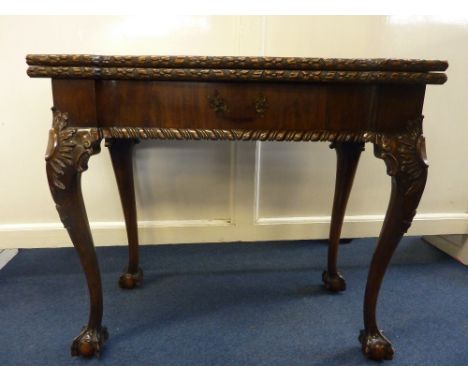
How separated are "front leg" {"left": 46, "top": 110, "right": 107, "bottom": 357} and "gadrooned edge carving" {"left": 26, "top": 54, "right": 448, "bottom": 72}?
97 mm

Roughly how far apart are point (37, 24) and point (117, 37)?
24cm

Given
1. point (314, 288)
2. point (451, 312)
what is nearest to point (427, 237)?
point (451, 312)

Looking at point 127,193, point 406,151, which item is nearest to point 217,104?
point 406,151

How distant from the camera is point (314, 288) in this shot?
1.04m

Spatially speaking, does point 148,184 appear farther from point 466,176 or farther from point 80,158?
point 466,176

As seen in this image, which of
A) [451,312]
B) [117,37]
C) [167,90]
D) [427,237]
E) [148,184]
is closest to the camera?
[167,90]

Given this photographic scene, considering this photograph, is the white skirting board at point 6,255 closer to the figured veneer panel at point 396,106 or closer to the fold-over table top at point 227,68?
the fold-over table top at point 227,68

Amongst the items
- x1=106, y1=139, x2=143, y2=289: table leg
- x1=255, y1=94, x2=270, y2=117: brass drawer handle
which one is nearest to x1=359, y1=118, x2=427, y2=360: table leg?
x1=255, y1=94, x2=270, y2=117: brass drawer handle

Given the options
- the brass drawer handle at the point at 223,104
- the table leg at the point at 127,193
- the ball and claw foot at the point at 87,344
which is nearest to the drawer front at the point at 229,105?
the brass drawer handle at the point at 223,104

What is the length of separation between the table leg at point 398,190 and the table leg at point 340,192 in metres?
0.26

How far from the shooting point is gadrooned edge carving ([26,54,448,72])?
0.57m

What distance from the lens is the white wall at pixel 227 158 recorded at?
106 centimetres

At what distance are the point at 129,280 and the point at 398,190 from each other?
79 centimetres

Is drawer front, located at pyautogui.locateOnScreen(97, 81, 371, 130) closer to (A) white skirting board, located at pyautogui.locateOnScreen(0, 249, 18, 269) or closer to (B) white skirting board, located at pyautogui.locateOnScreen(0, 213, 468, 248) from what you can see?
(B) white skirting board, located at pyautogui.locateOnScreen(0, 213, 468, 248)
